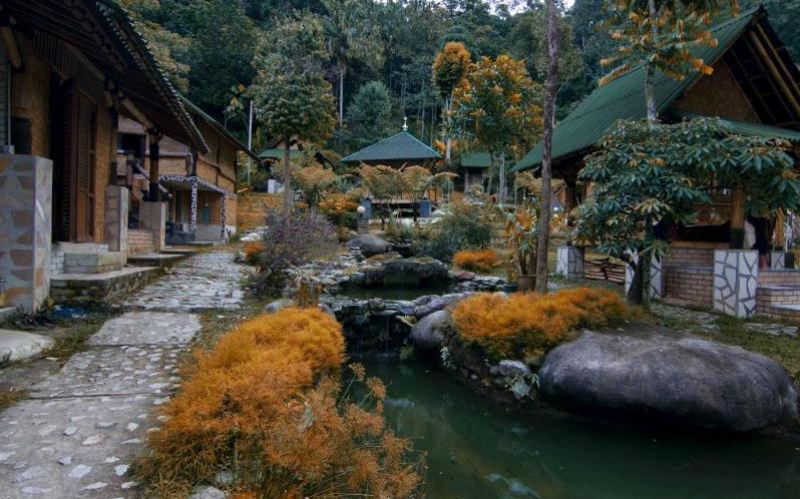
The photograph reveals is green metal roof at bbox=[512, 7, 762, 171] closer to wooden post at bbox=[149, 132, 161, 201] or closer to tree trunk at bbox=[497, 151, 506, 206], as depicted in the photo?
tree trunk at bbox=[497, 151, 506, 206]

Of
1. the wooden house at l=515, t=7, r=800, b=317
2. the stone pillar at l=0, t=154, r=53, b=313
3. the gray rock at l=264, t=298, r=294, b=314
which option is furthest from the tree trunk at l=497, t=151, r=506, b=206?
the stone pillar at l=0, t=154, r=53, b=313

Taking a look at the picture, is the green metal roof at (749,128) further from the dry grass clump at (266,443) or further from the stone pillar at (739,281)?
the dry grass clump at (266,443)

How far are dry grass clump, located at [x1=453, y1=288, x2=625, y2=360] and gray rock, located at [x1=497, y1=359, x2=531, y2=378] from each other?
121mm

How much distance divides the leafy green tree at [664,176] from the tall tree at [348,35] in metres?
36.2

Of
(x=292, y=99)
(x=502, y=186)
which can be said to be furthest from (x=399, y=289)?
(x=502, y=186)

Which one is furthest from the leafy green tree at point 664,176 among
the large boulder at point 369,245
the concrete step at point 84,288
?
the large boulder at point 369,245

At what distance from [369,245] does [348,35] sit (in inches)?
1158

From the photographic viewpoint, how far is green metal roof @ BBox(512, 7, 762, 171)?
1090cm

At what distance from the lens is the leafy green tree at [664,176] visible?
7770mm

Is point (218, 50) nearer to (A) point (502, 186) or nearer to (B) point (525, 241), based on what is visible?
(A) point (502, 186)

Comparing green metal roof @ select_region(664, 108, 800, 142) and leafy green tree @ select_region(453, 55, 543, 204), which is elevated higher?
leafy green tree @ select_region(453, 55, 543, 204)

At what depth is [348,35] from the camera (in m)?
43.2

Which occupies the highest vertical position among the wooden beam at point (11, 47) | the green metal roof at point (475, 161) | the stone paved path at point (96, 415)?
the green metal roof at point (475, 161)

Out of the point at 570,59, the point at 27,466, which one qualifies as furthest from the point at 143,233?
the point at 570,59
